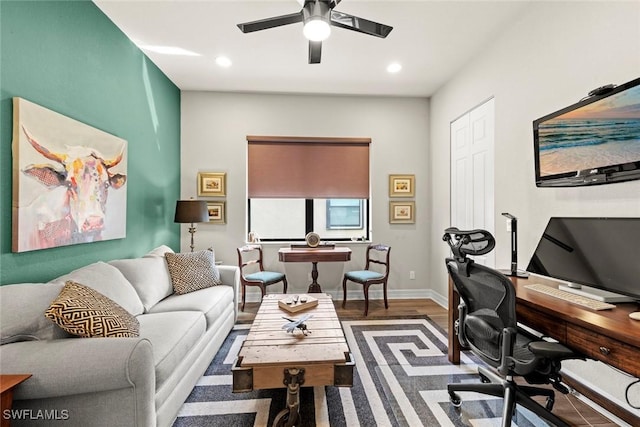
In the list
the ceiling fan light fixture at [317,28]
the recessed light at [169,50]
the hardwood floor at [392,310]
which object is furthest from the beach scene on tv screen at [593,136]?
the recessed light at [169,50]

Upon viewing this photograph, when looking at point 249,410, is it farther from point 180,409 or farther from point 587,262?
point 587,262

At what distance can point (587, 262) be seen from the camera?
171cm

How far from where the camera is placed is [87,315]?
1496 millimetres

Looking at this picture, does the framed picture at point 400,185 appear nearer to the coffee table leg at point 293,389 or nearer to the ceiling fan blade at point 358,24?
the ceiling fan blade at point 358,24

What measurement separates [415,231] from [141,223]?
3564 mm

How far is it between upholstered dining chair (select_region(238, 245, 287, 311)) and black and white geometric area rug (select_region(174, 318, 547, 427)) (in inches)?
39.0

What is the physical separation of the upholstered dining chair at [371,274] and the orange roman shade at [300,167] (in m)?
0.96

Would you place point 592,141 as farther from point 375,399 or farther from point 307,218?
point 307,218

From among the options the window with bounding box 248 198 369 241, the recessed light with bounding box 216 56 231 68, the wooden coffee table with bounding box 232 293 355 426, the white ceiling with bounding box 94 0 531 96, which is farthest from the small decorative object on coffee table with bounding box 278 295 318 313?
the recessed light with bounding box 216 56 231 68

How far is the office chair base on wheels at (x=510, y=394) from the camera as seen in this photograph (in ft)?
5.20

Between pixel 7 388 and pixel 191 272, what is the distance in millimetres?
1812

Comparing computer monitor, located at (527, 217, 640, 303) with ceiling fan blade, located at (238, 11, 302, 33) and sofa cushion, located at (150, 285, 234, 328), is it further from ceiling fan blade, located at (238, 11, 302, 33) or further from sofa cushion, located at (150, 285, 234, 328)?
sofa cushion, located at (150, 285, 234, 328)

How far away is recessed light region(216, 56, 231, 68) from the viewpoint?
328cm

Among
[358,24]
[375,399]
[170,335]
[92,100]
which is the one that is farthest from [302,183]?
A: [375,399]
